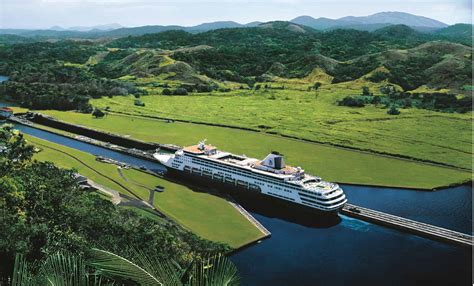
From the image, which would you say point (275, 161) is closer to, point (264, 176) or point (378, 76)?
point (264, 176)

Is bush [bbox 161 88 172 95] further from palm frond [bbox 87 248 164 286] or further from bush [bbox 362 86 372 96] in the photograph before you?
palm frond [bbox 87 248 164 286]

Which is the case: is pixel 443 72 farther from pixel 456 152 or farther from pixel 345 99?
pixel 456 152

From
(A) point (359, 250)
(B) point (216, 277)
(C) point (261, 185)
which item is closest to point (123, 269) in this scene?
(B) point (216, 277)

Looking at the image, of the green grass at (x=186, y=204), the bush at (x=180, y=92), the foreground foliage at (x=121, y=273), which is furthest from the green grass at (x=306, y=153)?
the foreground foliage at (x=121, y=273)

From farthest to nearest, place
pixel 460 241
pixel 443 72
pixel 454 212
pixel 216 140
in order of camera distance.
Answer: pixel 443 72 → pixel 216 140 → pixel 454 212 → pixel 460 241

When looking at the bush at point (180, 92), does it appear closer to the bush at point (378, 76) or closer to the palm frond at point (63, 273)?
the bush at point (378, 76)

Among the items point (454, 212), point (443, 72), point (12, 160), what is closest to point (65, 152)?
point (12, 160)
